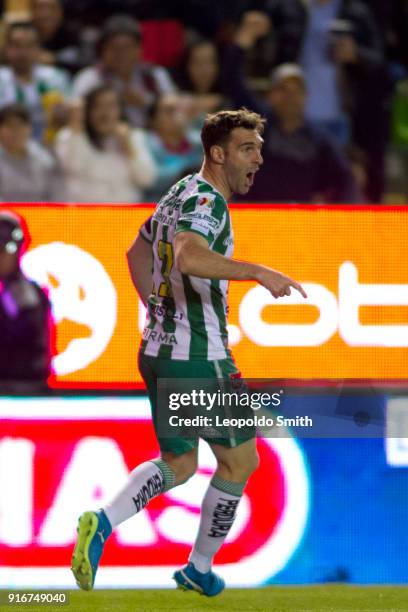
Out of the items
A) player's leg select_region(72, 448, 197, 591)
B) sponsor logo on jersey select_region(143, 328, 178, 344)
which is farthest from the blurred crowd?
player's leg select_region(72, 448, 197, 591)

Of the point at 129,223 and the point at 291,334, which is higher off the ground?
the point at 129,223

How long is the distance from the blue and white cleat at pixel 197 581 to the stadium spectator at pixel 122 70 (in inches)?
175

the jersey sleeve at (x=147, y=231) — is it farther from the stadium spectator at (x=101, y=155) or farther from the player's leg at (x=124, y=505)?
the stadium spectator at (x=101, y=155)

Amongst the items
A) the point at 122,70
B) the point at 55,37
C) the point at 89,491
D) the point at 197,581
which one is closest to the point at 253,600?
the point at 197,581

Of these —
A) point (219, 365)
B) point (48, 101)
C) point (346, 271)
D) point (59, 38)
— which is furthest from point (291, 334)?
point (59, 38)

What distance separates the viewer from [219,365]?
5590 mm

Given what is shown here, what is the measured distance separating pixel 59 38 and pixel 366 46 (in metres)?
2.30

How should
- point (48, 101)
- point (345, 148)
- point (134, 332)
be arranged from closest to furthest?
1. point (134, 332)
2. point (48, 101)
3. point (345, 148)

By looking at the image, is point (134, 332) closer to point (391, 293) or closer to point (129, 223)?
point (129, 223)

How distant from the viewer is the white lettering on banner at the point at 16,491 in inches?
247

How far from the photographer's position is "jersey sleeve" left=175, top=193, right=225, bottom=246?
5.24 m

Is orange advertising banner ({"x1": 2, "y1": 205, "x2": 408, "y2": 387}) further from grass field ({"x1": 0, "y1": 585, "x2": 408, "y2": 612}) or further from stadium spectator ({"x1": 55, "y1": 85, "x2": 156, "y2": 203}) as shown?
stadium spectator ({"x1": 55, "y1": 85, "x2": 156, "y2": 203})

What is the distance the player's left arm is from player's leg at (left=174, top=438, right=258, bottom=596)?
2.46 feet

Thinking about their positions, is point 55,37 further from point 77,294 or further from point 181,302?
point 181,302
